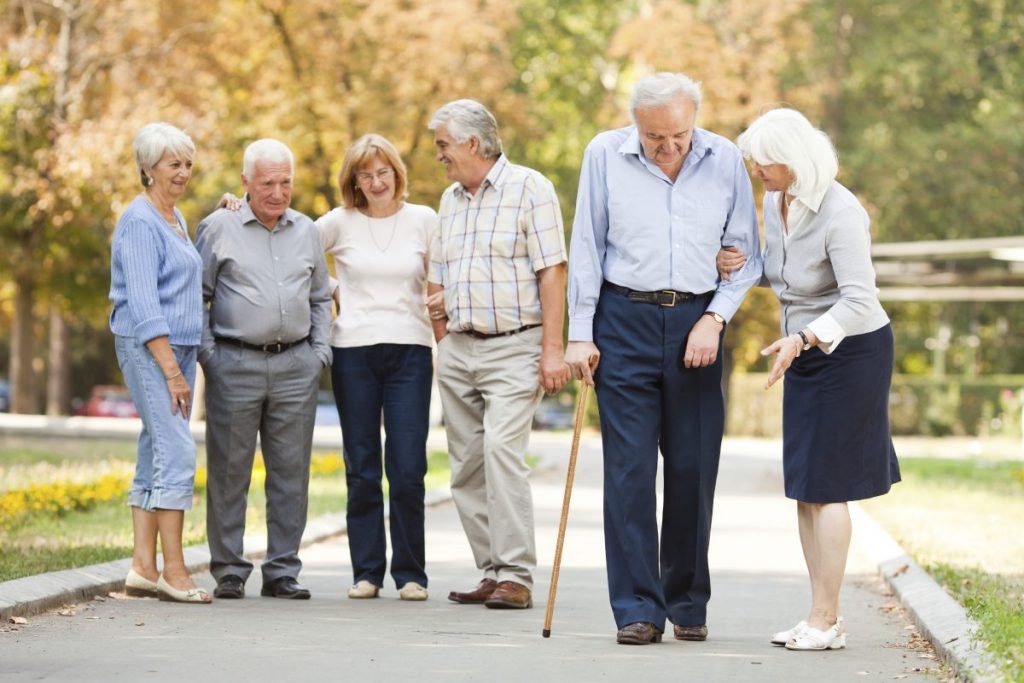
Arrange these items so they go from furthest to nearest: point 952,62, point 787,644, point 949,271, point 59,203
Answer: point 952,62
point 59,203
point 949,271
point 787,644

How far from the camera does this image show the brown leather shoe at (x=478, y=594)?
745cm

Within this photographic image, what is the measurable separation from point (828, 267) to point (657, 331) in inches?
26.5

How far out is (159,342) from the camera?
718 centimetres

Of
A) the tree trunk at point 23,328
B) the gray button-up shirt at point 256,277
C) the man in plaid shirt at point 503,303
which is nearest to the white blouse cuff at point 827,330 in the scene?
the man in plaid shirt at point 503,303

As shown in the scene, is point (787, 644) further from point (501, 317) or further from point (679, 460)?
point (501, 317)

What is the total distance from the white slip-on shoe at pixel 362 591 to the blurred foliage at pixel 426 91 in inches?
727

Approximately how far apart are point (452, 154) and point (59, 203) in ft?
68.2

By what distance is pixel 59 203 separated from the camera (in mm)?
26766

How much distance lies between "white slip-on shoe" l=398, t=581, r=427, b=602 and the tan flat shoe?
34.2 inches

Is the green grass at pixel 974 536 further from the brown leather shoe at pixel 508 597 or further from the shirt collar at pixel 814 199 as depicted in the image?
the brown leather shoe at pixel 508 597

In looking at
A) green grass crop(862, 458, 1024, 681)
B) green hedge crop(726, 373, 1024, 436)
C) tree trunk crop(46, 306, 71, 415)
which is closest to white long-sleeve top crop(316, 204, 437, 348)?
green grass crop(862, 458, 1024, 681)

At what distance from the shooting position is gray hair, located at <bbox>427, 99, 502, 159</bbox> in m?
7.20

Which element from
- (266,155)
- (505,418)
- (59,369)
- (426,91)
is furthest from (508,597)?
(59,369)

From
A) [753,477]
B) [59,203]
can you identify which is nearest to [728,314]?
[753,477]
